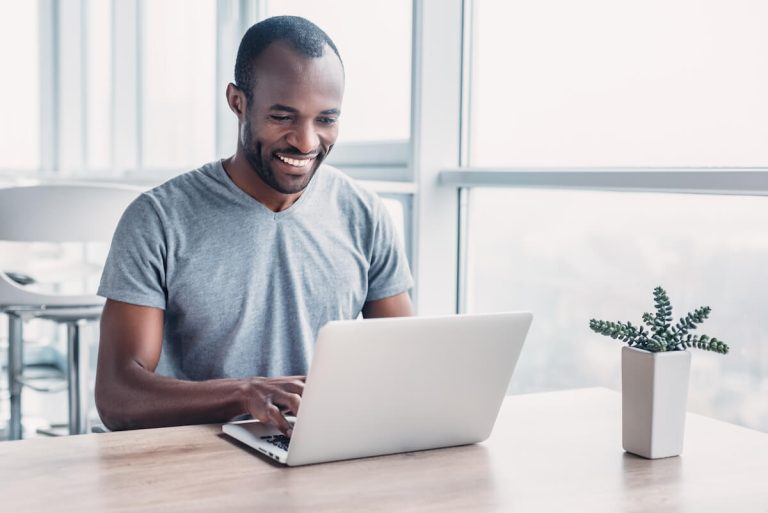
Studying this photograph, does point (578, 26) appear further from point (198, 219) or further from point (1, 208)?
point (1, 208)

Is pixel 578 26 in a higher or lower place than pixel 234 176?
higher

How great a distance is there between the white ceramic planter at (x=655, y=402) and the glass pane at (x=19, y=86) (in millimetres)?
4560

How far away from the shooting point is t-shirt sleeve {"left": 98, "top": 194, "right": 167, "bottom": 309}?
1555mm

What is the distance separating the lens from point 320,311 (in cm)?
173

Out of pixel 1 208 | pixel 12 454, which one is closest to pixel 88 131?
pixel 1 208

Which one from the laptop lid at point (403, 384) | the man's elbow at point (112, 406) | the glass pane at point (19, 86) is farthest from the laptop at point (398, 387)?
the glass pane at point (19, 86)

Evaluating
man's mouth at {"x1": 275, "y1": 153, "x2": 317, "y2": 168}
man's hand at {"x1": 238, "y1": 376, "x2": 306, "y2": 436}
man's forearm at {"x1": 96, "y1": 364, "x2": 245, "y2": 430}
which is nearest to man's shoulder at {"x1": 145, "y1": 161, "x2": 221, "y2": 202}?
man's mouth at {"x1": 275, "y1": 153, "x2": 317, "y2": 168}

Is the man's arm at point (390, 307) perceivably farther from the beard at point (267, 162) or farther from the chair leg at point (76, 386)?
the chair leg at point (76, 386)

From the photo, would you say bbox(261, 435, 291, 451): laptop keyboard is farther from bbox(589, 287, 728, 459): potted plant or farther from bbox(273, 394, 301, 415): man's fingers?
bbox(589, 287, 728, 459): potted plant

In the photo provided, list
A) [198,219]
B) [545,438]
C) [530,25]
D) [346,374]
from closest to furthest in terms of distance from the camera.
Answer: [346,374] < [545,438] < [198,219] < [530,25]

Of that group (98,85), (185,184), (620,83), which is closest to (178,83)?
(98,85)

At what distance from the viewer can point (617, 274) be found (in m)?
2.05

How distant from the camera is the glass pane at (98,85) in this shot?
16.4ft

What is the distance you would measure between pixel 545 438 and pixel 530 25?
4.25 feet
